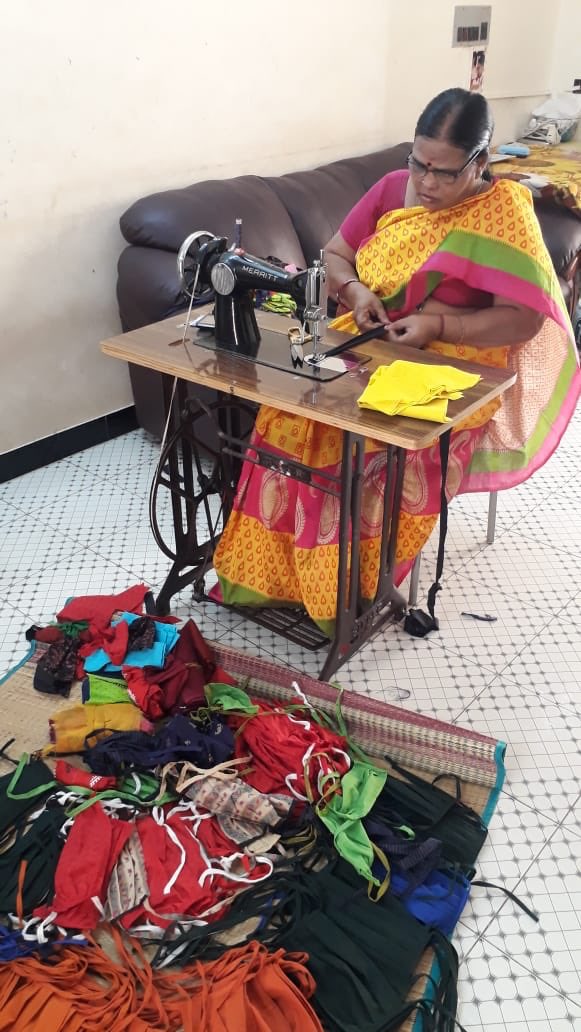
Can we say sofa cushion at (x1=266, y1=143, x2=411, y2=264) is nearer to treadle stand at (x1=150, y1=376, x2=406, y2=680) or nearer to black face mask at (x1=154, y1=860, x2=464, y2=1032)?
treadle stand at (x1=150, y1=376, x2=406, y2=680)

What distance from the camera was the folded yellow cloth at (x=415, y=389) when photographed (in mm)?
1540

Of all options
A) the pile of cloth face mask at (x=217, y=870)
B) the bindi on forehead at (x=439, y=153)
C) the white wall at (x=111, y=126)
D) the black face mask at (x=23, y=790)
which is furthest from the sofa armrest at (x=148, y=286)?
the black face mask at (x=23, y=790)

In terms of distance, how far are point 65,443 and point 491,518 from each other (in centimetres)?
153

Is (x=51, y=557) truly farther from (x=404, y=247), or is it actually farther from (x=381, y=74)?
(x=381, y=74)

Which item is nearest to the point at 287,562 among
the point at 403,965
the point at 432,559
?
the point at 432,559

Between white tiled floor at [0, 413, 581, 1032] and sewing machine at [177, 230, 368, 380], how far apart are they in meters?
0.75

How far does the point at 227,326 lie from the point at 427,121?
58cm

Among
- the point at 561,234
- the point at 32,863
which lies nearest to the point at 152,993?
the point at 32,863

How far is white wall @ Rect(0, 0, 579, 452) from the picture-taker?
2.53 m

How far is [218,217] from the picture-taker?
9.11 ft

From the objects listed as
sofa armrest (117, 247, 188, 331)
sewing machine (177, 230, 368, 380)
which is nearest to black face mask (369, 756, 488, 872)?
sewing machine (177, 230, 368, 380)

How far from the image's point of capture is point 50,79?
250cm

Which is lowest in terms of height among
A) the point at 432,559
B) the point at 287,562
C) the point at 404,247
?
the point at 432,559

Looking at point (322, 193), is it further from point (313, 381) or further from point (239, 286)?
point (313, 381)
